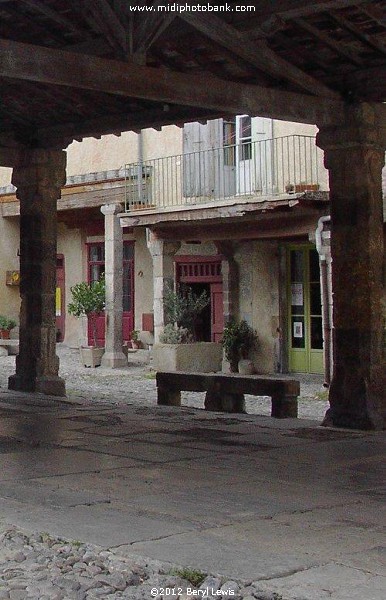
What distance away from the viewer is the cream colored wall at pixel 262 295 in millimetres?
18656

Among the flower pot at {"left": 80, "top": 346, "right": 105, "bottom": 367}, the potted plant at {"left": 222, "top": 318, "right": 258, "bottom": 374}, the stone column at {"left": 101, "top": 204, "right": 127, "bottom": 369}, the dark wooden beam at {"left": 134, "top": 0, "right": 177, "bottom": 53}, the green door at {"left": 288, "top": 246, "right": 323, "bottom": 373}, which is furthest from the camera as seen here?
the flower pot at {"left": 80, "top": 346, "right": 105, "bottom": 367}

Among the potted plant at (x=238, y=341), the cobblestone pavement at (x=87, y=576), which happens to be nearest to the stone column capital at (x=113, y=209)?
the potted plant at (x=238, y=341)

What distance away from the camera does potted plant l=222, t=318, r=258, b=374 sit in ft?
61.6

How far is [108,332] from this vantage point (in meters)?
20.3

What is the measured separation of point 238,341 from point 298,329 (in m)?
1.17

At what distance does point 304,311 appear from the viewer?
18469 mm

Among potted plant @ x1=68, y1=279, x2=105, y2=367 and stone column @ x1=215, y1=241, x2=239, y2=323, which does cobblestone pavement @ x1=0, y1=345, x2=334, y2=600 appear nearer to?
stone column @ x1=215, y1=241, x2=239, y2=323

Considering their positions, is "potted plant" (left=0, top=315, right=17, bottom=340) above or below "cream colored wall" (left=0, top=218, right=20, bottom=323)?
below

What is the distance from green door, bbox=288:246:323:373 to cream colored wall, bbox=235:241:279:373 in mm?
301

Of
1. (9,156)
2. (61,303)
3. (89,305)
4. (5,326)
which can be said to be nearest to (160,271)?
(89,305)

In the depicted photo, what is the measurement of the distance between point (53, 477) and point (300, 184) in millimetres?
10385

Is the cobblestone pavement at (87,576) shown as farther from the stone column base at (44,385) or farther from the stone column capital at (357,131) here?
the stone column base at (44,385)

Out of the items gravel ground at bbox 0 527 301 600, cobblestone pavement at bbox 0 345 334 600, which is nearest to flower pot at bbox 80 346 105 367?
cobblestone pavement at bbox 0 345 334 600

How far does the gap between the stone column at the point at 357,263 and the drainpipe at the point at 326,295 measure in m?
6.31
